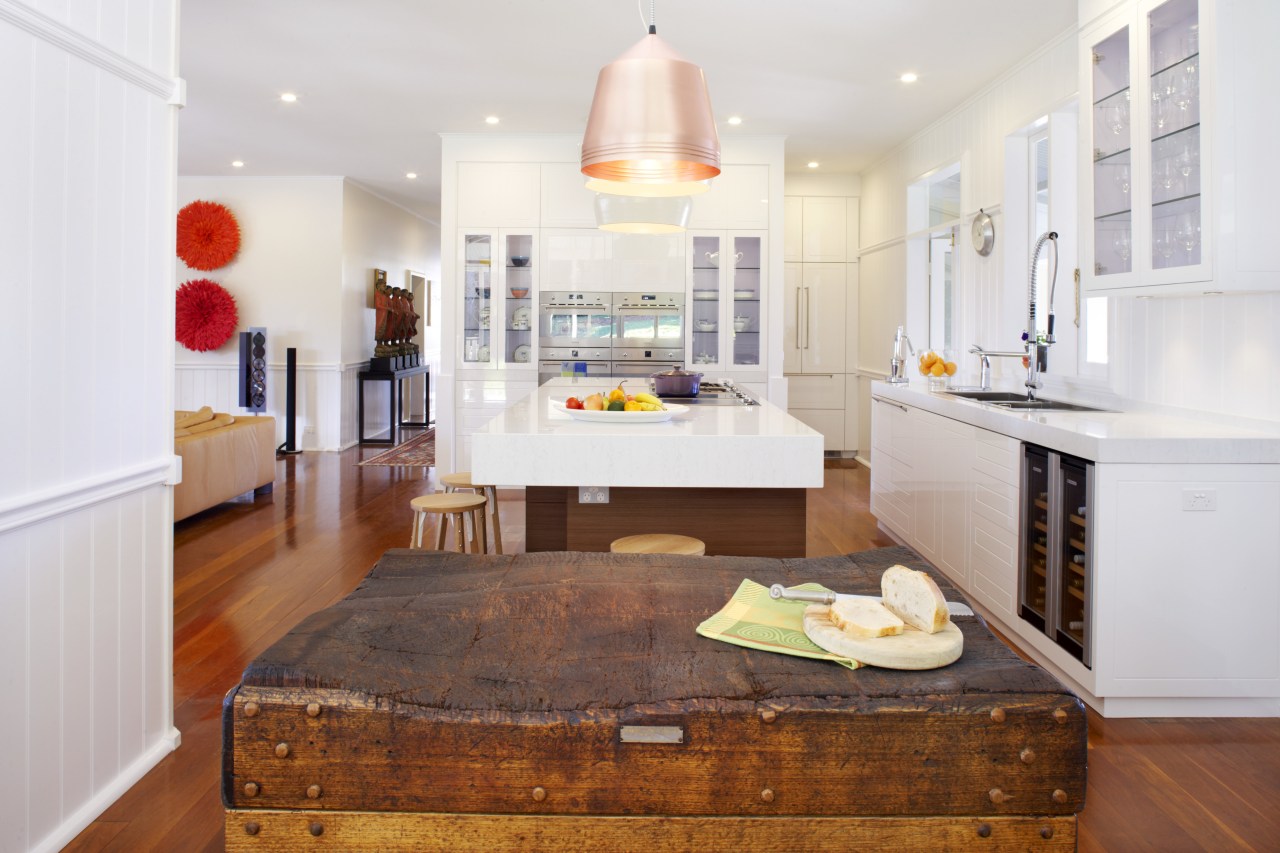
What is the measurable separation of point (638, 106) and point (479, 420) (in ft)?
15.9

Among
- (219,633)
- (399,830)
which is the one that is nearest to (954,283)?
(219,633)

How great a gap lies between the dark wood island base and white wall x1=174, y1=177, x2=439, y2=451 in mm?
6635

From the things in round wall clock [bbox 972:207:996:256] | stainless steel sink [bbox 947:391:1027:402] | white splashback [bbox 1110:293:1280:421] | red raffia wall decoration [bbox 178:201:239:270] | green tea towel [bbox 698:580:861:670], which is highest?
red raffia wall decoration [bbox 178:201:239:270]

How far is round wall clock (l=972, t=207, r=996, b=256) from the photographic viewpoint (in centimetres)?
569

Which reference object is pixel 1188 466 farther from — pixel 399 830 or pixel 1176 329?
pixel 399 830

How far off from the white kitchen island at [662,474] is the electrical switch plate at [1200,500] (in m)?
1.14

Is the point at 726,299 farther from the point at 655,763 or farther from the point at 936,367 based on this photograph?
the point at 655,763

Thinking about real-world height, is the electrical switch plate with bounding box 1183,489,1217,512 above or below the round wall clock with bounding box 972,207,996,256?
below

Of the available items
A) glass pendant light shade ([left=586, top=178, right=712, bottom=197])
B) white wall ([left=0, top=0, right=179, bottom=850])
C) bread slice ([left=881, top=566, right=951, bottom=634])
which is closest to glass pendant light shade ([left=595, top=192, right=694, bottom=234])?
glass pendant light shade ([left=586, top=178, right=712, bottom=197])

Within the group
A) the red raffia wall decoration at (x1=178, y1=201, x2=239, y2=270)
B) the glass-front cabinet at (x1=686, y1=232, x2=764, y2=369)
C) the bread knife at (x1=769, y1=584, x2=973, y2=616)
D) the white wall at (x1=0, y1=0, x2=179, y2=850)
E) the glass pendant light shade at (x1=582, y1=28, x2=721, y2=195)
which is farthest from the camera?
the red raffia wall decoration at (x1=178, y1=201, x2=239, y2=270)

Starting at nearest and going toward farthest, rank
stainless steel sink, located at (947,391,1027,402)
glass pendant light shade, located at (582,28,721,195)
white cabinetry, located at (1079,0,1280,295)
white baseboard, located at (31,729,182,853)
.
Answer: white baseboard, located at (31,729,182,853) < glass pendant light shade, located at (582,28,721,195) < white cabinetry, located at (1079,0,1280,295) < stainless steel sink, located at (947,391,1027,402)

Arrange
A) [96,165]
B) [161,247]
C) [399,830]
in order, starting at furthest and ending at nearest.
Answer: [161,247]
[96,165]
[399,830]

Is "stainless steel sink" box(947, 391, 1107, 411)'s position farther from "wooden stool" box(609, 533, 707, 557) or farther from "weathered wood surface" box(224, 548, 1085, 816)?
"weathered wood surface" box(224, 548, 1085, 816)

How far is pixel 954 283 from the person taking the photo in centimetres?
639
